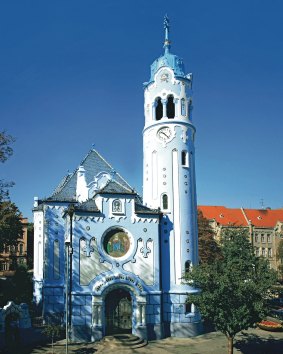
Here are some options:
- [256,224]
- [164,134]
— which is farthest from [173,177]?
[256,224]

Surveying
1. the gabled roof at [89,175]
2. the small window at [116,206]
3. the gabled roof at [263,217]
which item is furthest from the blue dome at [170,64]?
the gabled roof at [263,217]

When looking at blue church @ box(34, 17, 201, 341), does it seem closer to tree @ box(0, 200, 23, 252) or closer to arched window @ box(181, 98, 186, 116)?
arched window @ box(181, 98, 186, 116)

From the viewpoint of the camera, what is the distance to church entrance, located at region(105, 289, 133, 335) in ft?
101

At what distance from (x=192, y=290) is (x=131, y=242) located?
631 centimetres

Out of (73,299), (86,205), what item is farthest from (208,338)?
(86,205)

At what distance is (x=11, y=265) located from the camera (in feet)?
209

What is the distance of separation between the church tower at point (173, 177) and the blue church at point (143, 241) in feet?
0.26

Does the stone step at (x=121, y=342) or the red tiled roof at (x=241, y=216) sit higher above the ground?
the red tiled roof at (x=241, y=216)

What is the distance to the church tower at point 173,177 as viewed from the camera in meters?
32.3

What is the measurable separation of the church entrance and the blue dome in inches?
743

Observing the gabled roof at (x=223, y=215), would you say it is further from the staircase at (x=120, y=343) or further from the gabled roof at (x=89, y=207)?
the staircase at (x=120, y=343)

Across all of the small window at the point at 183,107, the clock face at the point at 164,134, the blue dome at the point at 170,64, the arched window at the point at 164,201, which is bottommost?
the arched window at the point at 164,201

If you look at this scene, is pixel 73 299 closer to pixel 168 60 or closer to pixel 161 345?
pixel 161 345

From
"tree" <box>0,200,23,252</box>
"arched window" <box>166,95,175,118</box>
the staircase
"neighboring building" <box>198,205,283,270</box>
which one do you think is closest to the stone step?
the staircase
